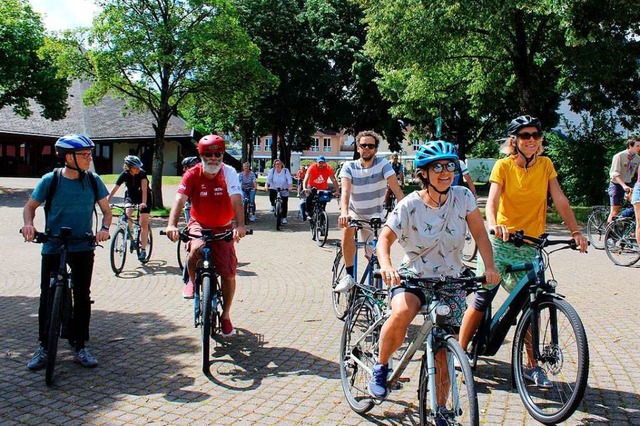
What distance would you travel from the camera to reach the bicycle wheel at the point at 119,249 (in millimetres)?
9805

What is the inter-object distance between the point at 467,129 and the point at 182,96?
29305mm

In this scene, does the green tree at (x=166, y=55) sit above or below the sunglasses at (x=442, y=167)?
above

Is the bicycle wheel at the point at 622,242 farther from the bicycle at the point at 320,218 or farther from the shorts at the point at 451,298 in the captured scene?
the shorts at the point at 451,298

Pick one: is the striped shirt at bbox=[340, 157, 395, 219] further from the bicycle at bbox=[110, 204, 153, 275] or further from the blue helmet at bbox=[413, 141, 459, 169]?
the bicycle at bbox=[110, 204, 153, 275]

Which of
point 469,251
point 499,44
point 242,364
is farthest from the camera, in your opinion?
point 499,44

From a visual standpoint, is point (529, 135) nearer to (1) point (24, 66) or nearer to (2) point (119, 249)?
(2) point (119, 249)

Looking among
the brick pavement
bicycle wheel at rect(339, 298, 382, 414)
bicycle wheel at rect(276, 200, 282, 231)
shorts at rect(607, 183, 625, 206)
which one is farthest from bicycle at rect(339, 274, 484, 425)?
bicycle wheel at rect(276, 200, 282, 231)

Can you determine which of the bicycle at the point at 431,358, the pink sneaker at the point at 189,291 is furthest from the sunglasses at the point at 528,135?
the pink sneaker at the point at 189,291

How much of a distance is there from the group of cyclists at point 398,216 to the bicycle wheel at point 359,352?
22 cm

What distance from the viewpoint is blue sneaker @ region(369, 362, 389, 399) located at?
3.68 meters

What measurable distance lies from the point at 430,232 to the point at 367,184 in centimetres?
291

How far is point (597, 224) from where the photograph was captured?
12.8 meters

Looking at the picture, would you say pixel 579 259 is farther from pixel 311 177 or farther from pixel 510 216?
pixel 510 216

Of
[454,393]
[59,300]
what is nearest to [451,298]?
[454,393]
